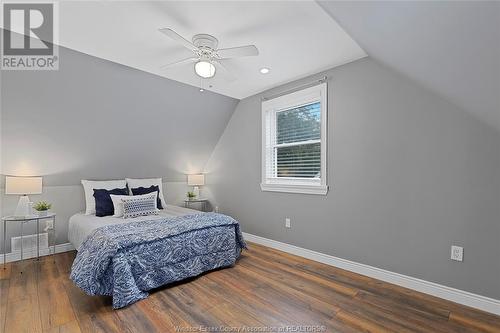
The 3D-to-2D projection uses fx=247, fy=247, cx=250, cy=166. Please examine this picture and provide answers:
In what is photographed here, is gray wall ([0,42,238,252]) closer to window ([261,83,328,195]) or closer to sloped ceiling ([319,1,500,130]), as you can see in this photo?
window ([261,83,328,195])

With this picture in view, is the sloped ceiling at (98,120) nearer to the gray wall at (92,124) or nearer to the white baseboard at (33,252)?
the gray wall at (92,124)

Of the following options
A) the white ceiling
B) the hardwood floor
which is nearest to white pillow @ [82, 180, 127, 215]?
the hardwood floor

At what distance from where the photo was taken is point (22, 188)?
118 inches

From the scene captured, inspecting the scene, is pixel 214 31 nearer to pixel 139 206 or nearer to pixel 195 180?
pixel 139 206

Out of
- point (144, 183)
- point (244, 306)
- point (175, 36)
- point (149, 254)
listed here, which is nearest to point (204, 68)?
point (175, 36)

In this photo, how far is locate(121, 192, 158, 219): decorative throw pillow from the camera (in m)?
A: 3.27

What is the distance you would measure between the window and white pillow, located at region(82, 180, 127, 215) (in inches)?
→ 91.2

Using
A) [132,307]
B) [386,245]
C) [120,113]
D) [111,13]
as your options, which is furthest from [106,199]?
[386,245]

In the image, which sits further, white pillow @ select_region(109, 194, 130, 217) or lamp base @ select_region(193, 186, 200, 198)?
lamp base @ select_region(193, 186, 200, 198)

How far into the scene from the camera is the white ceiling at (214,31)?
1940 mm

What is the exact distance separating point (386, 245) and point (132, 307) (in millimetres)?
2581

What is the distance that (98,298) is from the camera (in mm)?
2326

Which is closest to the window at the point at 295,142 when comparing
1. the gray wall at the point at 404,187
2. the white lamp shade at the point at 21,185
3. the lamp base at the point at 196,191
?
the gray wall at the point at 404,187

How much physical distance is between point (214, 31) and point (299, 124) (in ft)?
5.89
